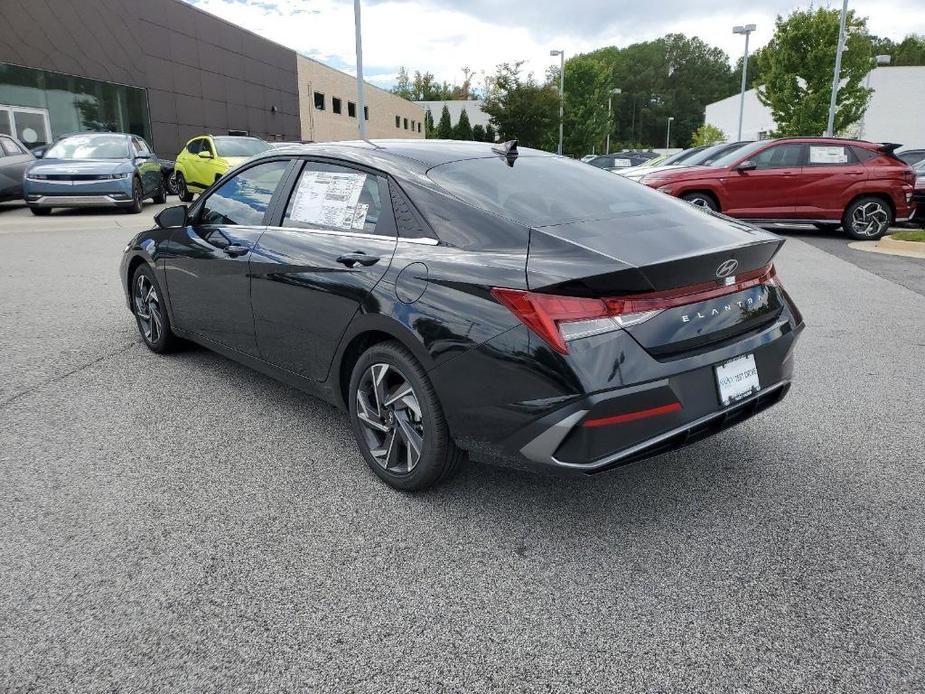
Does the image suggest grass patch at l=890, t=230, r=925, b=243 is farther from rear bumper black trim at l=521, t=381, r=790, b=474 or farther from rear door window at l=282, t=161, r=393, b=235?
rear door window at l=282, t=161, r=393, b=235

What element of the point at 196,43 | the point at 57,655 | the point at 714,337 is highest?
the point at 196,43

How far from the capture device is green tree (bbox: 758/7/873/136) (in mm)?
31203

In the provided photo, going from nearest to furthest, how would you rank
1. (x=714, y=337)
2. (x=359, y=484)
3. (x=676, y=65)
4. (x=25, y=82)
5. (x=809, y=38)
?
(x=714, y=337) < (x=359, y=484) < (x=25, y=82) < (x=809, y=38) < (x=676, y=65)

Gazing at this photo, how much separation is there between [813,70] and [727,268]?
1363 inches

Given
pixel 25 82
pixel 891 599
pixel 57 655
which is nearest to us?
pixel 57 655

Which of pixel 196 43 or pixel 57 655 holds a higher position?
pixel 196 43

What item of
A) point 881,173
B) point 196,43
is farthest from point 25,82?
point 881,173

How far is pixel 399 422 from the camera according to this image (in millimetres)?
3127

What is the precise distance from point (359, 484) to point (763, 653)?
181 cm

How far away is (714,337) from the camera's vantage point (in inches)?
109

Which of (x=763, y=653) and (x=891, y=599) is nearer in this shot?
(x=763, y=653)

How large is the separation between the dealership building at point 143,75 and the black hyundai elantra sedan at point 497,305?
76.1 ft

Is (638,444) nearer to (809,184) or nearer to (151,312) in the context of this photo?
(151,312)

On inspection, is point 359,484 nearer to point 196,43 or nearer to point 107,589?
point 107,589
